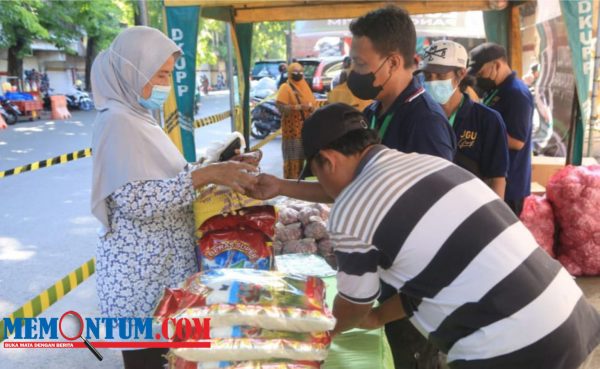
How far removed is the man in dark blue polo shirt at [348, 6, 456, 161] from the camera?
6.10 ft

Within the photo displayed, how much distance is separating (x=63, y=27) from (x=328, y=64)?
14649 mm

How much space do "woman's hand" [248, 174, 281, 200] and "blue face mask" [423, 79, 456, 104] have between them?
58.3 inches

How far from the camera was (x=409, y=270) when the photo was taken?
4.23ft

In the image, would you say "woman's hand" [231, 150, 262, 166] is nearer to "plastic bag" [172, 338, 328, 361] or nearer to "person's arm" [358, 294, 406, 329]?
"person's arm" [358, 294, 406, 329]

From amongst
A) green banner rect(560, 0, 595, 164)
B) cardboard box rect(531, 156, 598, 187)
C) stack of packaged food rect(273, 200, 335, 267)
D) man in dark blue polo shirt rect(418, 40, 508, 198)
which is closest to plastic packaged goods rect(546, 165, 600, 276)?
green banner rect(560, 0, 595, 164)

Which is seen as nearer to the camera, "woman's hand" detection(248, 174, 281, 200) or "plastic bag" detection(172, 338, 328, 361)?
"plastic bag" detection(172, 338, 328, 361)

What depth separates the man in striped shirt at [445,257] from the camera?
125 centimetres

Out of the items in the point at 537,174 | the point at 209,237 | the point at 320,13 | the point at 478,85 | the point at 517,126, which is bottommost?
the point at 537,174

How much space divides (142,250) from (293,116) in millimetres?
5271

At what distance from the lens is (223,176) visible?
173 centimetres

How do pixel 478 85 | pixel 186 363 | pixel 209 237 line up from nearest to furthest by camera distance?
pixel 186 363 → pixel 209 237 → pixel 478 85

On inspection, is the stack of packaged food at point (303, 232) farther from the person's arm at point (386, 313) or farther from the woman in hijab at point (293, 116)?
the woman in hijab at point (293, 116)

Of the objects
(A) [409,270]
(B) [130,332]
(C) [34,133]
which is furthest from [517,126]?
(C) [34,133]

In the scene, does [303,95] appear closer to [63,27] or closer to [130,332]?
[130,332]
